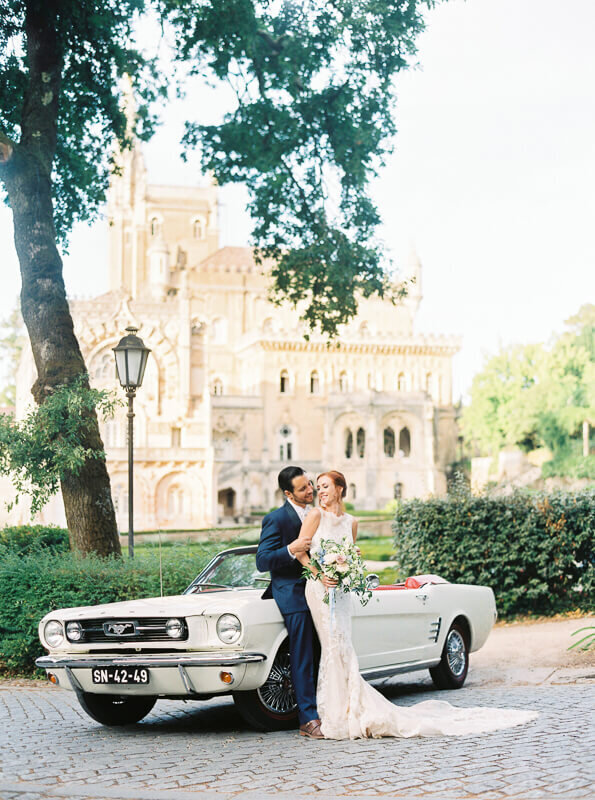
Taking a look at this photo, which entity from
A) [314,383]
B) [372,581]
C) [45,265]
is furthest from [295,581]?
[314,383]

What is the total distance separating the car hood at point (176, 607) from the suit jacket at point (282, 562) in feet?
0.57

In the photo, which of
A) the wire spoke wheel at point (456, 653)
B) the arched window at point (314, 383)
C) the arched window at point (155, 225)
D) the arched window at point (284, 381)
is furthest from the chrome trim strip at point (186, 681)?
the arched window at point (155, 225)

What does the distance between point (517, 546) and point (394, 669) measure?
604cm

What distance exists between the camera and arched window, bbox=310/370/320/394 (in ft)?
243

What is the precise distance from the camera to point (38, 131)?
11477 millimetres

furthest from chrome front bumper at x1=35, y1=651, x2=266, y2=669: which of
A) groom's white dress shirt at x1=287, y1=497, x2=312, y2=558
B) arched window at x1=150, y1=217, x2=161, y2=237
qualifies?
arched window at x1=150, y1=217, x2=161, y2=237

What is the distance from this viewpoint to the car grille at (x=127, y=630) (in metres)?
6.46

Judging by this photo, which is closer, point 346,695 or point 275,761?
point 275,761

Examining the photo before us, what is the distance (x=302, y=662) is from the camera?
651cm

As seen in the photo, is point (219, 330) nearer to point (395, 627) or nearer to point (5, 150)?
point (5, 150)

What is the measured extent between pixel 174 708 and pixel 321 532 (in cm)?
227

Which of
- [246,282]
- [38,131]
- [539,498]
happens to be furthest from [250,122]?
[246,282]

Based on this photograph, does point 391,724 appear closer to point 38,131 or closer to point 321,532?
point 321,532

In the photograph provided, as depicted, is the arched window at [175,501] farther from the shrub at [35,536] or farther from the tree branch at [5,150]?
the tree branch at [5,150]
